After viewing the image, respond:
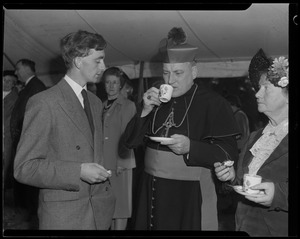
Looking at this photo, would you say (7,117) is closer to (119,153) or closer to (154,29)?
(119,153)

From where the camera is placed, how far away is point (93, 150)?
189 cm

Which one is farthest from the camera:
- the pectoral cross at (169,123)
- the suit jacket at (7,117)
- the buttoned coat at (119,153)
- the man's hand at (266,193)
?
the suit jacket at (7,117)

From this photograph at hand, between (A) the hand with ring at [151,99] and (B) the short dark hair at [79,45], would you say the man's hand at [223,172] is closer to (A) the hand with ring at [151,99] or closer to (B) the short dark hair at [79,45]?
(A) the hand with ring at [151,99]

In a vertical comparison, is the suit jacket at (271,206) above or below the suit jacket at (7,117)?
below

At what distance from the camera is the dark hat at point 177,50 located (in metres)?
2.12

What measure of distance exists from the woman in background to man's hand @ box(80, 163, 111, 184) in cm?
111

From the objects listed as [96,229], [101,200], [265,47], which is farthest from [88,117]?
[265,47]

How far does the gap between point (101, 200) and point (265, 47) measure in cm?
154

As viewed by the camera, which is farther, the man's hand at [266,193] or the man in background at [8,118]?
the man in background at [8,118]

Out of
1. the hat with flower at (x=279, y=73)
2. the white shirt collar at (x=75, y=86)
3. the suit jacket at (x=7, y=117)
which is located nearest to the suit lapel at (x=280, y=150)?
the hat with flower at (x=279, y=73)

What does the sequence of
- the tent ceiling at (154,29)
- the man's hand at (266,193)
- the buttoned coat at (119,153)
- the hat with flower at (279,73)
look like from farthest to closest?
the buttoned coat at (119,153)
the tent ceiling at (154,29)
the hat with flower at (279,73)
the man's hand at (266,193)

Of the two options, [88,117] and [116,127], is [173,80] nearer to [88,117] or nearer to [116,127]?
[88,117]

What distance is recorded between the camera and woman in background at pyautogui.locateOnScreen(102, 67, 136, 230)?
302 centimetres

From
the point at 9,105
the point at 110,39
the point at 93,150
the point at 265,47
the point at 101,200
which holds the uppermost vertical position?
the point at 110,39
